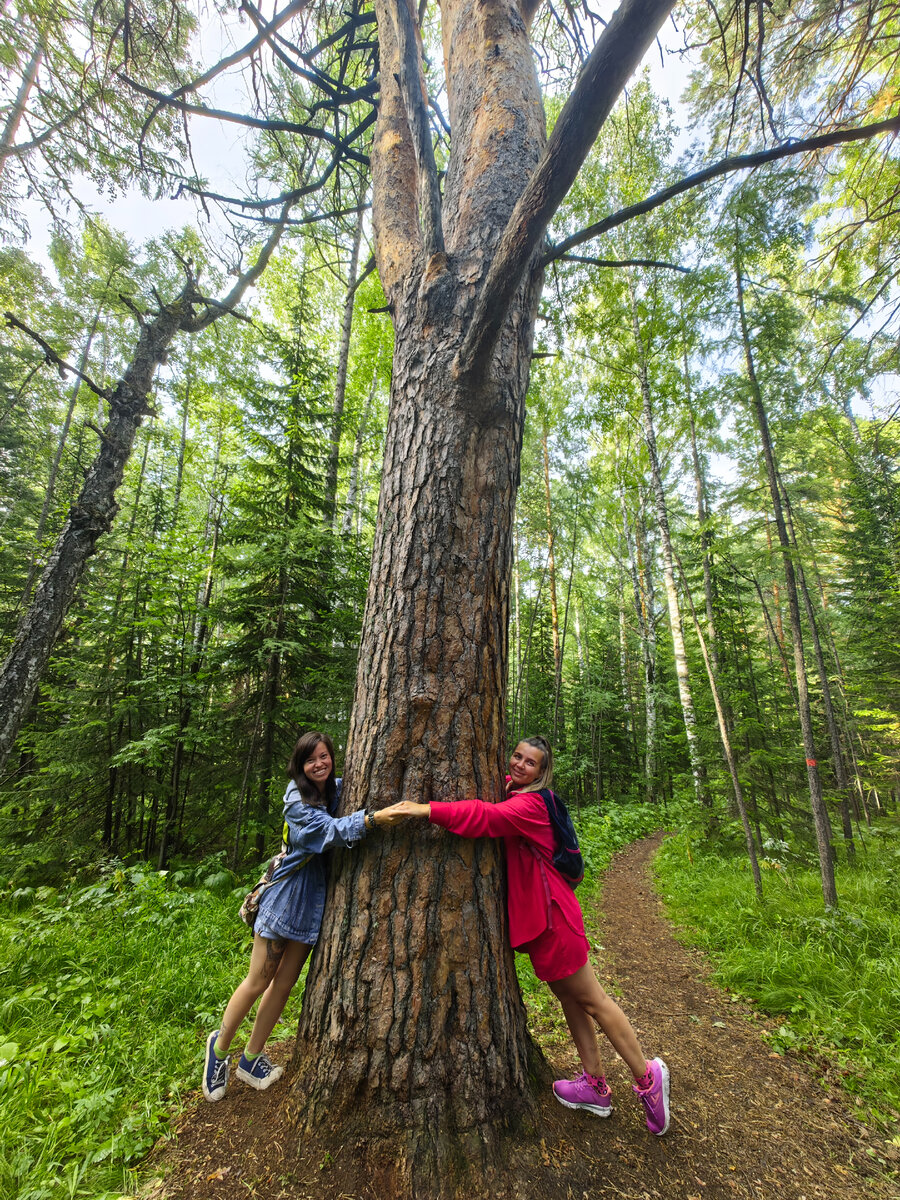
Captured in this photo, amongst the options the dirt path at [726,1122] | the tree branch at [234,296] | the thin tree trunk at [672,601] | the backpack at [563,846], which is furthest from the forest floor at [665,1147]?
the tree branch at [234,296]

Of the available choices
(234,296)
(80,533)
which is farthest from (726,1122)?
(234,296)

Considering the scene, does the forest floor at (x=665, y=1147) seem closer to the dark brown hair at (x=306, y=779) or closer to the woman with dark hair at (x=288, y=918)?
the woman with dark hair at (x=288, y=918)

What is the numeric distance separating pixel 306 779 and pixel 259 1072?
1231 millimetres

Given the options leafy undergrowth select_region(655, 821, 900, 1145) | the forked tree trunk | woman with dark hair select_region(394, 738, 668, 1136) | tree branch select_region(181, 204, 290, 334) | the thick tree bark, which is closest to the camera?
the forked tree trunk

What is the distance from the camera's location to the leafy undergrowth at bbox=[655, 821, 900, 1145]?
107 inches

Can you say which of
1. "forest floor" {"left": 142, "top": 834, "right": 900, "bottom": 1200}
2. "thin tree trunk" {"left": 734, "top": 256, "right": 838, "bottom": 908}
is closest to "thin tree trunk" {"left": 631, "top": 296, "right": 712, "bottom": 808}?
"thin tree trunk" {"left": 734, "top": 256, "right": 838, "bottom": 908}

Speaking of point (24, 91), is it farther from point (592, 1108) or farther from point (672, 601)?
point (672, 601)

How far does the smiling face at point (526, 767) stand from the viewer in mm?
2268

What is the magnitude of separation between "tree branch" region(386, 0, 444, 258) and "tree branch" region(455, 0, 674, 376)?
0.61 m

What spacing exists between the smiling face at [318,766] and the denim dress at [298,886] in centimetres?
11

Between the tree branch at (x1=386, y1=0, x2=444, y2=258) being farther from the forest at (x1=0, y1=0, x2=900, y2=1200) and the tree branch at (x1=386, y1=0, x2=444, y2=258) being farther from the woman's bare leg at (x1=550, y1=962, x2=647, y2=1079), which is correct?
the woman's bare leg at (x1=550, y1=962, x2=647, y2=1079)

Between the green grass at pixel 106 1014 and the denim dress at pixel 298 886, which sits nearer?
the green grass at pixel 106 1014

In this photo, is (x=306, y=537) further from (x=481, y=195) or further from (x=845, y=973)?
(x=845, y=973)

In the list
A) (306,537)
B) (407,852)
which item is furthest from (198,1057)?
(306,537)
